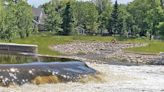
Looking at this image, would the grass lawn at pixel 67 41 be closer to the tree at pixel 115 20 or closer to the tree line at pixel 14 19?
the tree line at pixel 14 19

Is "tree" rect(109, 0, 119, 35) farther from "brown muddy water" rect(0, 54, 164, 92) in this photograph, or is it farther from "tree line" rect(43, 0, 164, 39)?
"brown muddy water" rect(0, 54, 164, 92)

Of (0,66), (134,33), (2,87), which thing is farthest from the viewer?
(134,33)

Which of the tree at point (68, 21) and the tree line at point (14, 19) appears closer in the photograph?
the tree line at point (14, 19)

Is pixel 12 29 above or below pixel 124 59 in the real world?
above

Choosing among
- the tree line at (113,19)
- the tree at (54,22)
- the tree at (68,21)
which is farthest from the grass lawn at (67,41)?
the tree at (54,22)

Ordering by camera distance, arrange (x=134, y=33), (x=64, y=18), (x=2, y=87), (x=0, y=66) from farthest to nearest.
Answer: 1. (x=134, y=33)
2. (x=64, y=18)
3. (x=0, y=66)
4. (x=2, y=87)

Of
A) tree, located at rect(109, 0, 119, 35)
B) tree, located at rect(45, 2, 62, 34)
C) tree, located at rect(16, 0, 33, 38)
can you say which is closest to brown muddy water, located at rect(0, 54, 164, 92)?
tree, located at rect(16, 0, 33, 38)

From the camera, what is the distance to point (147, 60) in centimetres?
5169

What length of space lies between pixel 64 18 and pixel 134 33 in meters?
16.0

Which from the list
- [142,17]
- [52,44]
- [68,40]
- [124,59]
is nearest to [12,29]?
[124,59]

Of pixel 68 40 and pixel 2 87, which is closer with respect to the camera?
pixel 2 87

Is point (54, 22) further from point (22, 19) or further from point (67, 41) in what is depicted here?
point (22, 19)

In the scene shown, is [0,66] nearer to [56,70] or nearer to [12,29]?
[56,70]

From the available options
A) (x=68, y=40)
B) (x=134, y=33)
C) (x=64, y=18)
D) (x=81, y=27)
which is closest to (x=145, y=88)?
(x=68, y=40)
